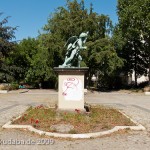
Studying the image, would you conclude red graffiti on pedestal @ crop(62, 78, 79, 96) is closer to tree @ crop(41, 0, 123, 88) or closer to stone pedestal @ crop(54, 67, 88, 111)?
stone pedestal @ crop(54, 67, 88, 111)

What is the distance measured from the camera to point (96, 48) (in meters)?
31.4

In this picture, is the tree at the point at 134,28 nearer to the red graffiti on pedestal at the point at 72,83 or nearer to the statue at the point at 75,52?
the statue at the point at 75,52

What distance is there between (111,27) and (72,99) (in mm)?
23026

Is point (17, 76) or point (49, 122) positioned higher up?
point (17, 76)

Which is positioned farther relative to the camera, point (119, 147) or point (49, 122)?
point (49, 122)

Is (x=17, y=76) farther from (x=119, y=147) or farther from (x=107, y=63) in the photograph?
(x=119, y=147)

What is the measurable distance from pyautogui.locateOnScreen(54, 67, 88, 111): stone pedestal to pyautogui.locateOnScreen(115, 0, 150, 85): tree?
66.2 ft

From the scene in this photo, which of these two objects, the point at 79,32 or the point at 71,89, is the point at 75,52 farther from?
the point at 79,32

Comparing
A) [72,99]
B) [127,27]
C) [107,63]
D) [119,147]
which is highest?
[127,27]

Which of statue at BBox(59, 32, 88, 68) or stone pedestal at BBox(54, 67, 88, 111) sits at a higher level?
statue at BBox(59, 32, 88, 68)

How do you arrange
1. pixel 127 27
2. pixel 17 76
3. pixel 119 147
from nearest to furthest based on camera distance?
pixel 119 147 < pixel 127 27 < pixel 17 76

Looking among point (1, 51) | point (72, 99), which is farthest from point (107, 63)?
point (72, 99)

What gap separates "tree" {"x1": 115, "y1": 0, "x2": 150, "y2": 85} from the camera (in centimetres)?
3103

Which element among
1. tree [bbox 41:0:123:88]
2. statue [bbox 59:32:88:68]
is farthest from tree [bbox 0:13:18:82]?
statue [bbox 59:32:88:68]
